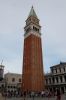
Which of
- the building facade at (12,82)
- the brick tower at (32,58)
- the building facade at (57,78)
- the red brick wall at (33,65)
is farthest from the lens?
the building facade at (12,82)

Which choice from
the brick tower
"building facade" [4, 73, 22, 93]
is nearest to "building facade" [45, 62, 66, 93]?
the brick tower

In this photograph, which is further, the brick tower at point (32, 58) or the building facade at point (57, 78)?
the brick tower at point (32, 58)

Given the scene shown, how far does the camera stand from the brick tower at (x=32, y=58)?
6257 centimetres

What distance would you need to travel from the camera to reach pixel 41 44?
6988 centimetres

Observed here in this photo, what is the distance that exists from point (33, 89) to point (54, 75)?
9.92 meters

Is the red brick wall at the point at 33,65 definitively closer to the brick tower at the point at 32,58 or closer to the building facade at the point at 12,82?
the brick tower at the point at 32,58

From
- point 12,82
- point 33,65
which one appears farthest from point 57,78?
point 12,82

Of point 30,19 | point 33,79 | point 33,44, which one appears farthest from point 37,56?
point 30,19

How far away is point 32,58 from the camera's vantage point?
211 feet

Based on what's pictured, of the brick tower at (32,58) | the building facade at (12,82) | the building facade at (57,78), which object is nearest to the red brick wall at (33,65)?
the brick tower at (32,58)

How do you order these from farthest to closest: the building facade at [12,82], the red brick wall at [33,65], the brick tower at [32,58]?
the building facade at [12,82] → the brick tower at [32,58] → the red brick wall at [33,65]

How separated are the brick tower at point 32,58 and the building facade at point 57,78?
4260 millimetres

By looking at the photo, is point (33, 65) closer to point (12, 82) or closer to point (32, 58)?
point (32, 58)

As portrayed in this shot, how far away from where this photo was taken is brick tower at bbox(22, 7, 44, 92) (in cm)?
6257
